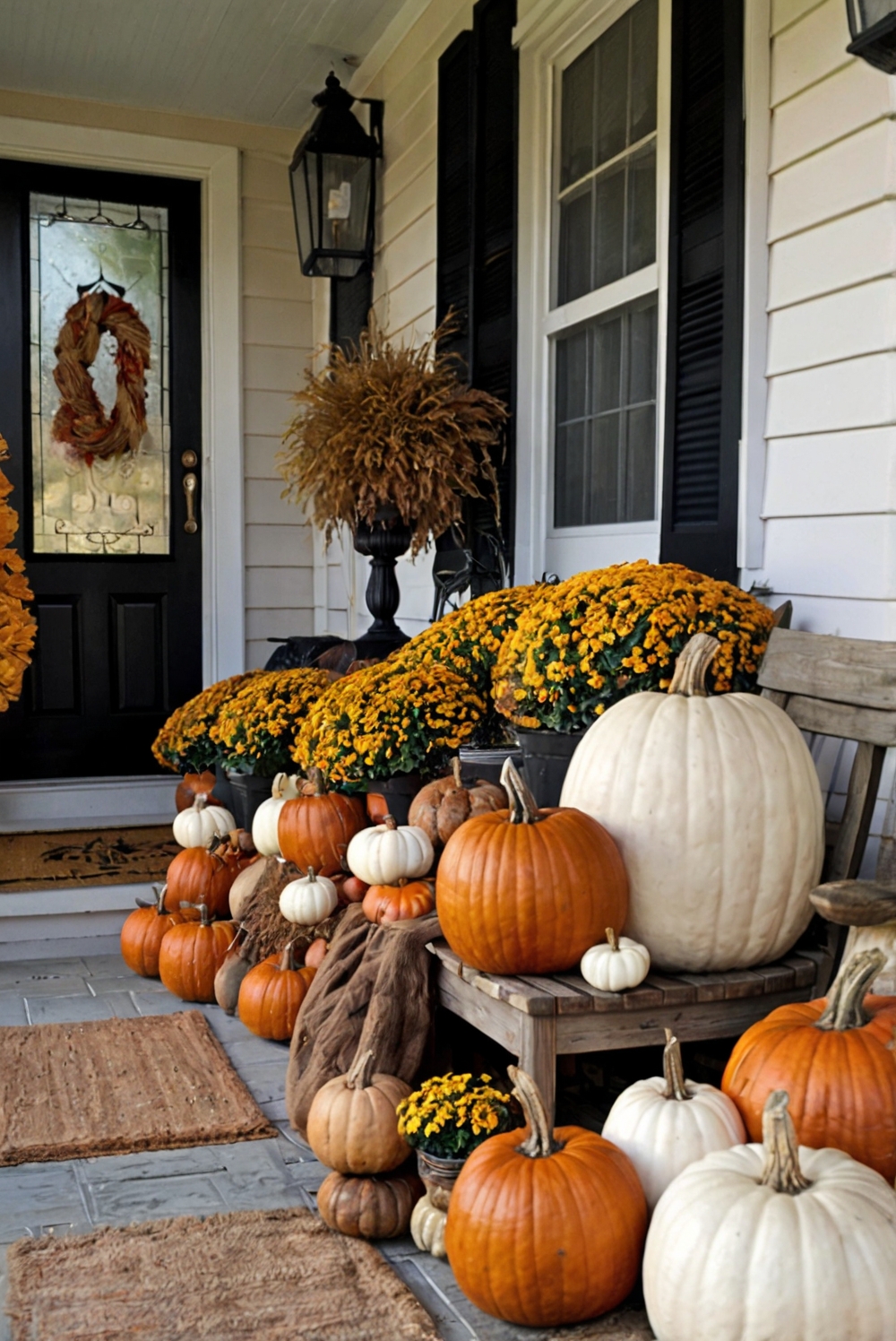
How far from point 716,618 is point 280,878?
4.47 ft

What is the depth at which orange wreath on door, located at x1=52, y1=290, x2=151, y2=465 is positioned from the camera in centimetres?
505

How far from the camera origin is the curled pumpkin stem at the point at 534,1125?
174 centimetres

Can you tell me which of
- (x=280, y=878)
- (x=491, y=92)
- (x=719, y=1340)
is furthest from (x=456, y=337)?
(x=719, y=1340)

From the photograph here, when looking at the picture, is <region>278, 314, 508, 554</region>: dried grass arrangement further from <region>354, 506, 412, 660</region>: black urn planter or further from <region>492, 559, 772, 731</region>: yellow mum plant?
<region>492, 559, 772, 731</region>: yellow mum plant

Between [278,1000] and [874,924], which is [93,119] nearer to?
[278,1000]

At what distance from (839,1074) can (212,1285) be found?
95cm

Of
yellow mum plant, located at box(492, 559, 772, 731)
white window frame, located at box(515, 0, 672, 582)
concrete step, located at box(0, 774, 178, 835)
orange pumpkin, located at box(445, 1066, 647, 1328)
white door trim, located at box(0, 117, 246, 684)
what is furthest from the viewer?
white door trim, located at box(0, 117, 246, 684)

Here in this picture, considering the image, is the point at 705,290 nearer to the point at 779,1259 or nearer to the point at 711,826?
the point at 711,826

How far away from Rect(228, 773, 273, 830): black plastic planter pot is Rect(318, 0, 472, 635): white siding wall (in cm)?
98

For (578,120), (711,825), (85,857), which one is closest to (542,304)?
(578,120)

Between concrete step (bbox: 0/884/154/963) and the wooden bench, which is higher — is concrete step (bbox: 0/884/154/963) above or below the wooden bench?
below

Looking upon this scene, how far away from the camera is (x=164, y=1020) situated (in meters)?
3.12

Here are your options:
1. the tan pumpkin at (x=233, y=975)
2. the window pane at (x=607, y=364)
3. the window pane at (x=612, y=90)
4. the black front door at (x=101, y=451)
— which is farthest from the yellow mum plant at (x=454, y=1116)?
the black front door at (x=101, y=451)

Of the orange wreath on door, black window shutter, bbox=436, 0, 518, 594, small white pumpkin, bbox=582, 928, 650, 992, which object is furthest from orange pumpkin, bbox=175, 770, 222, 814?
small white pumpkin, bbox=582, 928, 650, 992
